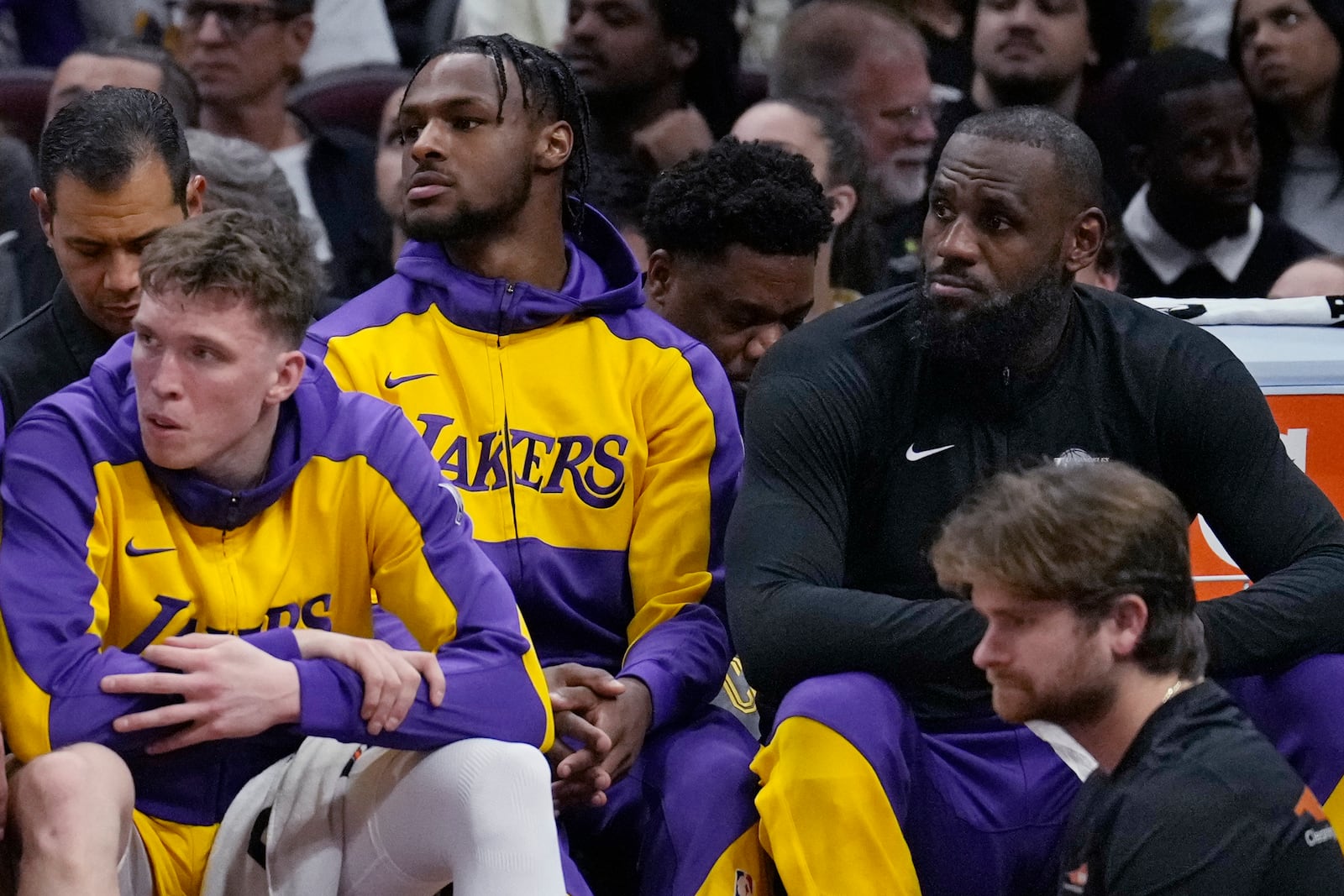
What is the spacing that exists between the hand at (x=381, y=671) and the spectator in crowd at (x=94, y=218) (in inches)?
34.4

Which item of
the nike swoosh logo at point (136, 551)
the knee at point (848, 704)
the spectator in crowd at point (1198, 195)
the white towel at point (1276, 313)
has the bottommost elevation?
the spectator in crowd at point (1198, 195)

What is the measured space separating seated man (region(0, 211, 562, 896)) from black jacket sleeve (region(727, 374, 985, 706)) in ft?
1.24

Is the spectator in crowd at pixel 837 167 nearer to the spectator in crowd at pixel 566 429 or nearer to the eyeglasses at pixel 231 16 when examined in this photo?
the spectator in crowd at pixel 566 429

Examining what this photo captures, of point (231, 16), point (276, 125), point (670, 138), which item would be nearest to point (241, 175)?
point (276, 125)

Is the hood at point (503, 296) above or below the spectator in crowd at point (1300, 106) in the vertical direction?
above

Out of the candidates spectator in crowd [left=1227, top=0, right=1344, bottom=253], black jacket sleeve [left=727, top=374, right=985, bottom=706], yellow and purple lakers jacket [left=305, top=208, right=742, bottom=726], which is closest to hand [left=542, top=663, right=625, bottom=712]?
yellow and purple lakers jacket [left=305, top=208, right=742, bottom=726]

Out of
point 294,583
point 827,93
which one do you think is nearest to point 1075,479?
point 294,583

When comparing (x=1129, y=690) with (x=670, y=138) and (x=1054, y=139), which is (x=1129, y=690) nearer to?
(x=1054, y=139)

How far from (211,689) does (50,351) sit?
3.45 ft

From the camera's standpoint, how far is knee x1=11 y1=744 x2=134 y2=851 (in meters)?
2.43

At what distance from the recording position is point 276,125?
552 centimetres

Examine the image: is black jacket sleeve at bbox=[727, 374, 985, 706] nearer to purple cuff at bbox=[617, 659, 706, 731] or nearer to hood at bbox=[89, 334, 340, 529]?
purple cuff at bbox=[617, 659, 706, 731]

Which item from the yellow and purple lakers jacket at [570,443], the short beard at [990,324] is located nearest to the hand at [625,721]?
the yellow and purple lakers jacket at [570,443]

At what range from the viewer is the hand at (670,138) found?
5.37m
